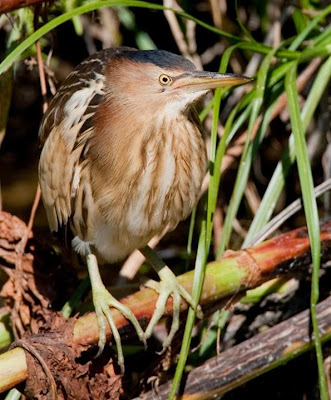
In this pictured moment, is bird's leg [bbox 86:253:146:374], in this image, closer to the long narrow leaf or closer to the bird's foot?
the bird's foot

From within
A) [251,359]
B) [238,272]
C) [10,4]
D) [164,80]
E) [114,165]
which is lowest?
[251,359]

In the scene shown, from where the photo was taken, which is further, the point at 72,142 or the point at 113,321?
the point at 72,142

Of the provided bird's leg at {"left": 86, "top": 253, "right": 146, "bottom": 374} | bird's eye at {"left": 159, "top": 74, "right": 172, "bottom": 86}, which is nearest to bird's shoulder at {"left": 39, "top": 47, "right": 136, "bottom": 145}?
bird's eye at {"left": 159, "top": 74, "right": 172, "bottom": 86}

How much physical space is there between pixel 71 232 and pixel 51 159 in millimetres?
196

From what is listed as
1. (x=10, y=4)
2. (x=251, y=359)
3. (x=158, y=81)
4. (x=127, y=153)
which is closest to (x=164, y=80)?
(x=158, y=81)

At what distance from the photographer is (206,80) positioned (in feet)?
5.44

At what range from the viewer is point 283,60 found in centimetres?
221

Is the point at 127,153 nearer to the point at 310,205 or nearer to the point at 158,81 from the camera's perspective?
the point at 158,81

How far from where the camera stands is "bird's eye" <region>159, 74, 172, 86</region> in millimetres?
1694

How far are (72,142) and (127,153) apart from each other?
138mm

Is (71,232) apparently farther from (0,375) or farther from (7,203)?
(7,203)

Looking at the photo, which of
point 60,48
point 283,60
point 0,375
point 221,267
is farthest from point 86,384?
point 60,48

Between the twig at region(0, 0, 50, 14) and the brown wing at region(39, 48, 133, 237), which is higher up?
the twig at region(0, 0, 50, 14)

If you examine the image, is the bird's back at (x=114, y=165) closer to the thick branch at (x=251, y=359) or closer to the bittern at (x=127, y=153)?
the bittern at (x=127, y=153)
